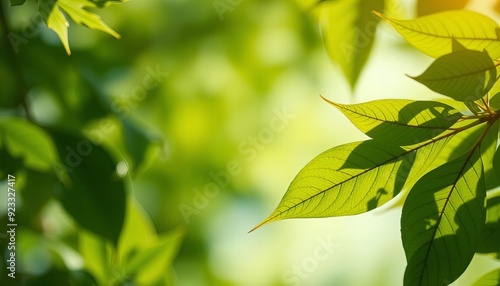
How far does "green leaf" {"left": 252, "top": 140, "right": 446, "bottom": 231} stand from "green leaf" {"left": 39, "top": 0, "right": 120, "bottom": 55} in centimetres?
19

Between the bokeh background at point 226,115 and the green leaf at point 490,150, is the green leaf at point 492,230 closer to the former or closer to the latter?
the green leaf at point 490,150

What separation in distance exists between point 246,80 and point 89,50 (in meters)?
0.46

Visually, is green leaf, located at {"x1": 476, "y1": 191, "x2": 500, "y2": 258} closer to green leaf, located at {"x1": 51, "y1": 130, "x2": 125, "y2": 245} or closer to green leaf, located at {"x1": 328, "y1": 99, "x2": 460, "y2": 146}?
green leaf, located at {"x1": 328, "y1": 99, "x2": 460, "y2": 146}

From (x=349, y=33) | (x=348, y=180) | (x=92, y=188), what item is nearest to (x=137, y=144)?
(x=92, y=188)

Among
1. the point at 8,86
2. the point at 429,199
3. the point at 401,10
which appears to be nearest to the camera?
the point at 429,199

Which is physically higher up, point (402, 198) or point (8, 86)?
point (402, 198)

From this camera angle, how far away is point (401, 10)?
0.67m

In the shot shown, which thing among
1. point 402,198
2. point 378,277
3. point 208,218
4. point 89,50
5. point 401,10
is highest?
point 401,10

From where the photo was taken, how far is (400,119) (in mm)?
404

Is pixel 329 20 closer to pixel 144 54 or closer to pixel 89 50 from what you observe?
pixel 89 50

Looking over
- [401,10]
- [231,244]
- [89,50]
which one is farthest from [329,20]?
[231,244]

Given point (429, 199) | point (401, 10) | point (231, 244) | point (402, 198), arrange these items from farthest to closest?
point (231, 244), point (401, 10), point (402, 198), point (429, 199)

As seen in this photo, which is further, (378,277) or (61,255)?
(378,277)

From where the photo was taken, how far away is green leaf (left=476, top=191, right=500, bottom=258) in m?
0.47
